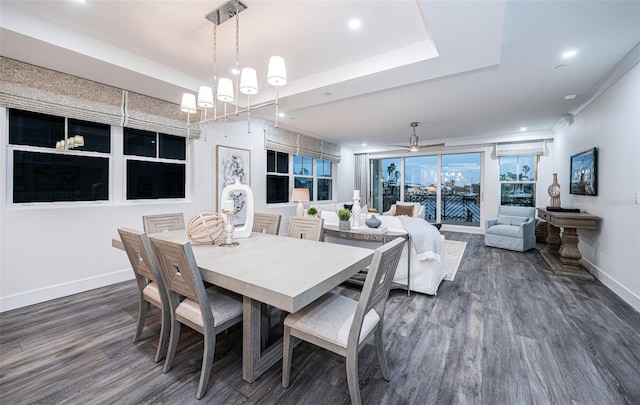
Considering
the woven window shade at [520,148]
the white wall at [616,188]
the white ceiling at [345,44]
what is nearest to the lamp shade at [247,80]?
the white ceiling at [345,44]

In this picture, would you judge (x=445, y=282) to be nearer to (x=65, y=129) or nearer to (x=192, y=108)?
(x=192, y=108)

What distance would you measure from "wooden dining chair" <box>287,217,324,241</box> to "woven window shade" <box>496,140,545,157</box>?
6.09m

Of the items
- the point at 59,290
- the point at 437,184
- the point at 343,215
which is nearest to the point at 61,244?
the point at 59,290

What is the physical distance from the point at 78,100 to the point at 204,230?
2.34 metres

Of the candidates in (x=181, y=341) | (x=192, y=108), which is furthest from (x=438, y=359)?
(x=192, y=108)

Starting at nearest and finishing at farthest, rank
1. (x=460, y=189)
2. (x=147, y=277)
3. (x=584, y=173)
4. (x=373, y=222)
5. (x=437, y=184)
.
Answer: (x=147, y=277)
(x=373, y=222)
(x=584, y=173)
(x=460, y=189)
(x=437, y=184)

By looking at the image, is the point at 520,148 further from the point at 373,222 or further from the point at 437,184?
the point at 373,222

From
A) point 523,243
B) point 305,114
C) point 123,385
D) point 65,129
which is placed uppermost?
point 305,114

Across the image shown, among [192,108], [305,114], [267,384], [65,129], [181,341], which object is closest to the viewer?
[267,384]

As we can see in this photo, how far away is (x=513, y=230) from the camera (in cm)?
507

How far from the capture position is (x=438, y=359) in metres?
1.93

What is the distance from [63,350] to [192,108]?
2269 mm

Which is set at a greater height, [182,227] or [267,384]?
[182,227]

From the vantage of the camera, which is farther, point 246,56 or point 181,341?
point 246,56
